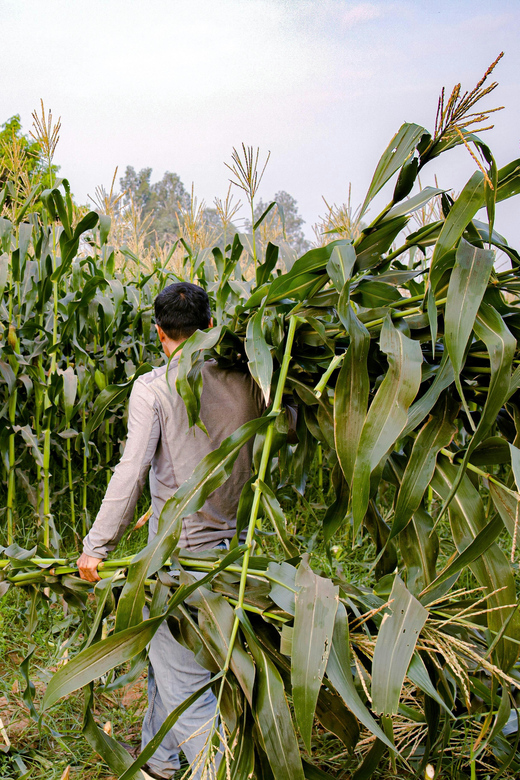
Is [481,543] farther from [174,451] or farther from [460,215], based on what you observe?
[174,451]

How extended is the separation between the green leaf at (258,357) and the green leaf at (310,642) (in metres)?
0.45

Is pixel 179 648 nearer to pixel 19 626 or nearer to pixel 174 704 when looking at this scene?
pixel 174 704

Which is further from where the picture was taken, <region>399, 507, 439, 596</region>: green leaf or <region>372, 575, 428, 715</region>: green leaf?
<region>399, 507, 439, 596</region>: green leaf

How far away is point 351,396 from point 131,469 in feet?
2.90

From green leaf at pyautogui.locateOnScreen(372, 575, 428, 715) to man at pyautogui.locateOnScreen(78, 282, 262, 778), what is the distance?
927 millimetres

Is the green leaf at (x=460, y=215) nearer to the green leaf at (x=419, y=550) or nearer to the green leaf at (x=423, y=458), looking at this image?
the green leaf at (x=423, y=458)

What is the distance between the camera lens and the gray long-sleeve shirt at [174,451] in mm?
1709

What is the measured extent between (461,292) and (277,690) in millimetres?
854

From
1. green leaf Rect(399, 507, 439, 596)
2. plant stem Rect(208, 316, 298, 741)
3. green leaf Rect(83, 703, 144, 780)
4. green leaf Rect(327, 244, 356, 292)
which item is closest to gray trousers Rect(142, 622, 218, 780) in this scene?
green leaf Rect(83, 703, 144, 780)

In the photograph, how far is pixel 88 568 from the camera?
5.00 feet

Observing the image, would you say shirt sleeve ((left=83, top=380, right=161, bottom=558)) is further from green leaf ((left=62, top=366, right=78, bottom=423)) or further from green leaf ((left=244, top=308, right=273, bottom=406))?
green leaf ((left=62, top=366, right=78, bottom=423))

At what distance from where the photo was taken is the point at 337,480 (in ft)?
4.27

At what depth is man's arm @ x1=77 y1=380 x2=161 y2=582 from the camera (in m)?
1.70

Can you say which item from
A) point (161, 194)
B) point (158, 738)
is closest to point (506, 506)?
point (158, 738)
